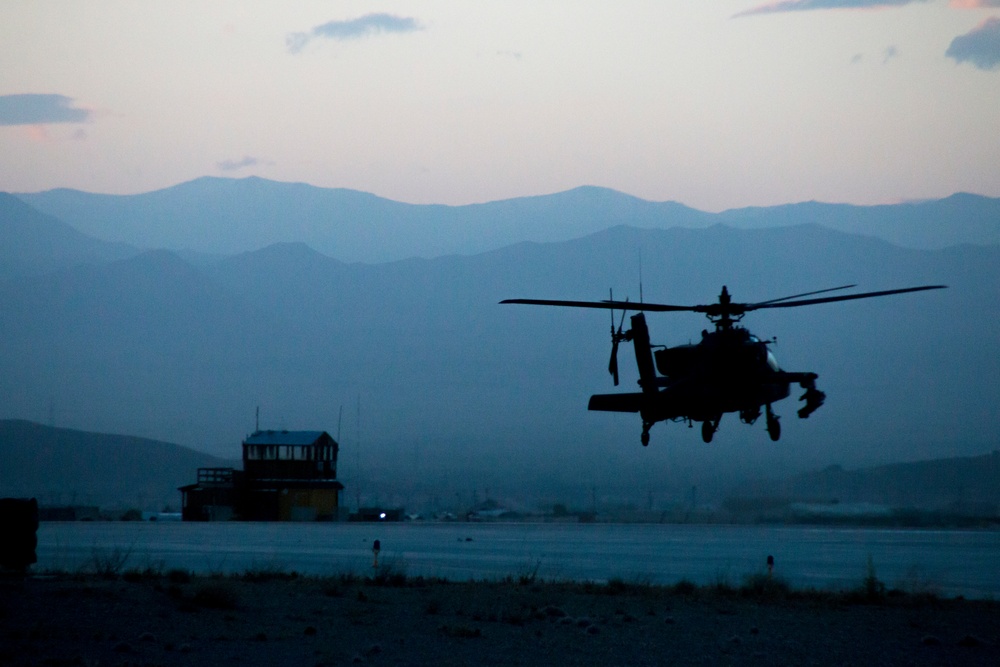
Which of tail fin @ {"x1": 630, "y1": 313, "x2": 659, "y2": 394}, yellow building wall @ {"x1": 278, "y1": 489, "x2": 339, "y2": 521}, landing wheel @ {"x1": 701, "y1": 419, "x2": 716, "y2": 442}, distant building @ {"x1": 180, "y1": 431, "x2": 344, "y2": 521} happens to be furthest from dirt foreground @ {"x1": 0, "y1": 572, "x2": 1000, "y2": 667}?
distant building @ {"x1": 180, "y1": 431, "x2": 344, "y2": 521}

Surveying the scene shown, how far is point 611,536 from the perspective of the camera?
6894 cm

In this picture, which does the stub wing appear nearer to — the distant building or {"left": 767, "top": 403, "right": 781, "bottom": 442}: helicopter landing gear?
{"left": 767, "top": 403, "right": 781, "bottom": 442}: helicopter landing gear

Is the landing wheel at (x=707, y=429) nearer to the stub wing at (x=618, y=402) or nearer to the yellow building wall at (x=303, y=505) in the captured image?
the stub wing at (x=618, y=402)

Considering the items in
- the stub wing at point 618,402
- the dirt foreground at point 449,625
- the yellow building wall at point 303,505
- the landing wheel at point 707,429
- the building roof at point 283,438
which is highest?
the building roof at point 283,438

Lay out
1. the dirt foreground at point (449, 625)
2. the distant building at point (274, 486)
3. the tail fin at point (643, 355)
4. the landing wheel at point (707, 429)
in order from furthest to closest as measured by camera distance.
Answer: the distant building at point (274, 486)
the tail fin at point (643, 355)
the landing wheel at point (707, 429)
the dirt foreground at point (449, 625)

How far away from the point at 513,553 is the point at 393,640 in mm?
27287

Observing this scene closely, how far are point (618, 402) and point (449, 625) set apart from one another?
6.33m

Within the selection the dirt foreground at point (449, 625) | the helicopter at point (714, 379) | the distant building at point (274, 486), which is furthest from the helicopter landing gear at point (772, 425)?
the distant building at point (274, 486)

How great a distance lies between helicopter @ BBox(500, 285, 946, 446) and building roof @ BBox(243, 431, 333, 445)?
63.2 m

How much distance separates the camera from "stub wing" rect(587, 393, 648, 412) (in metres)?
26.5

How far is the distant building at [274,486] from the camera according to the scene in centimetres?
8681

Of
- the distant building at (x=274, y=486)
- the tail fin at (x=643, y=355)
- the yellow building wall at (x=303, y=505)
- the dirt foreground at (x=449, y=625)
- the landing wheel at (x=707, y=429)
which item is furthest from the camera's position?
the distant building at (x=274, y=486)

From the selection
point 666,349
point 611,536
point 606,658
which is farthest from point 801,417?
point 611,536

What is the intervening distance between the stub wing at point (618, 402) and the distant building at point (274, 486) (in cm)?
6296
